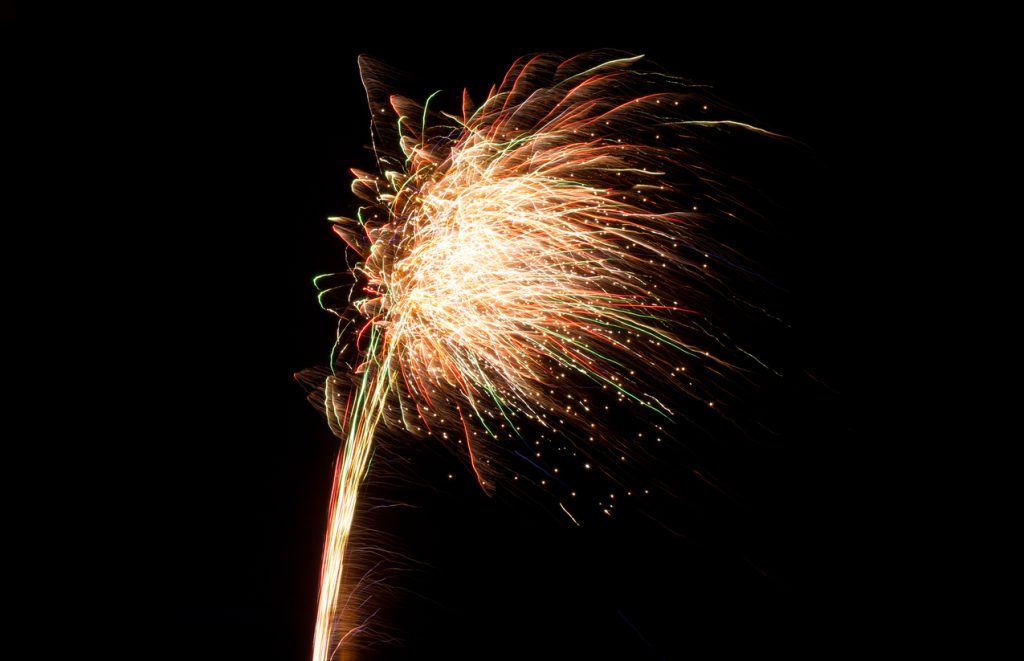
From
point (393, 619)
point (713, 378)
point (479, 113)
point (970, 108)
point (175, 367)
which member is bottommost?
point (393, 619)

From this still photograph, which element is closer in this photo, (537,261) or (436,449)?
(537,261)

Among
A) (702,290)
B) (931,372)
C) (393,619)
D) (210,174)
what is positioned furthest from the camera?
(210,174)

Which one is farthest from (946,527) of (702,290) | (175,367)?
(175,367)

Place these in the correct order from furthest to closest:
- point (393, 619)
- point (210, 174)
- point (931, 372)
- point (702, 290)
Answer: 1. point (210, 174)
2. point (393, 619)
3. point (702, 290)
4. point (931, 372)

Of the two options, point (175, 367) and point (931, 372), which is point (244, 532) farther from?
point (931, 372)
